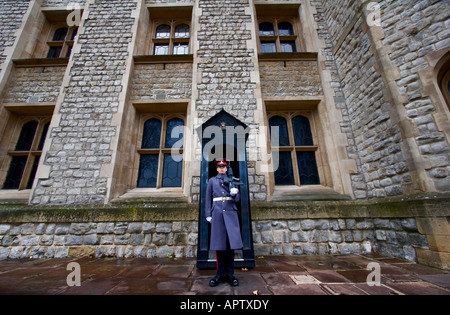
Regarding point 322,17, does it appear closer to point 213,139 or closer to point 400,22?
point 400,22

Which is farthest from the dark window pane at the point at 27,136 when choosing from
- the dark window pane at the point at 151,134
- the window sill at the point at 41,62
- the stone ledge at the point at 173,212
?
the dark window pane at the point at 151,134

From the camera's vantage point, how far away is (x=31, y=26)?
19.0 ft

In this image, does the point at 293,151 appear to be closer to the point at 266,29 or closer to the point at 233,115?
the point at 233,115

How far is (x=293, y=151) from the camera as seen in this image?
457 cm

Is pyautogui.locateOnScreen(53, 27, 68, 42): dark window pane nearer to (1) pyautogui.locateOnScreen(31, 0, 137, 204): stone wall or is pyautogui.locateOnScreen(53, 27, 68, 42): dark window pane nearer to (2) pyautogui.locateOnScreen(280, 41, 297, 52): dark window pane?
(1) pyautogui.locateOnScreen(31, 0, 137, 204): stone wall

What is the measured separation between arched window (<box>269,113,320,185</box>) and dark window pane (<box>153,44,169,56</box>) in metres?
4.08

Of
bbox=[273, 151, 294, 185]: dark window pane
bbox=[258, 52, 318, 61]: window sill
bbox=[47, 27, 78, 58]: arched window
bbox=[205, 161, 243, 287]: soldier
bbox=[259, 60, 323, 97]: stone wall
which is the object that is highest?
bbox=[47, 27, 78, 58]: arched window

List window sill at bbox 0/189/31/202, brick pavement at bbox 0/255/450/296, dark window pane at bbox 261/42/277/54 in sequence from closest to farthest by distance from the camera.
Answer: brick pavement at bbox 0/255/450/296 < window sill at bbox 0/189/31/202 < dark window pane at bbox 261/42/277/54

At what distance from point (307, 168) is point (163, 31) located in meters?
6.43

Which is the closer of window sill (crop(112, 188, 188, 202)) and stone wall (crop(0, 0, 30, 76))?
window sill (crop(112, 188, 188, 202))

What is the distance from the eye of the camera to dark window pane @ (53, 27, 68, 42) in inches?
246

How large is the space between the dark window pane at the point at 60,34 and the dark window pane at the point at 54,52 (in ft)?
1.21

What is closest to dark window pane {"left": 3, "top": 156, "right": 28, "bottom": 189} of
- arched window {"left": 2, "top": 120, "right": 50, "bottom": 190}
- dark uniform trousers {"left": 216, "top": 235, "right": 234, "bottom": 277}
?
arched window {"left": 2, "top": 120, "right": 50, "bottom": 190}

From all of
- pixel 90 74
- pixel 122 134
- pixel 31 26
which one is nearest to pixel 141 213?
pixel 122 134
